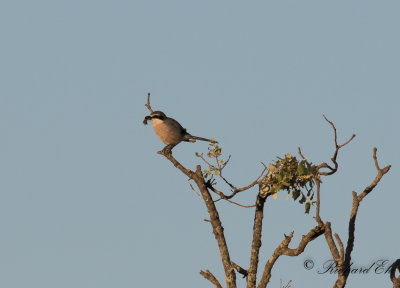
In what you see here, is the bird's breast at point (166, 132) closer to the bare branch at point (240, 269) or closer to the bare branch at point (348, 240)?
the bare branch at point (240, 269)

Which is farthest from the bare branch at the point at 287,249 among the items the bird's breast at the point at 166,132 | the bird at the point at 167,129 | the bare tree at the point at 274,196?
the bird's breast at the point at 166,132

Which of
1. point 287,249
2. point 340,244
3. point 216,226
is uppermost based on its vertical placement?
point 216,226

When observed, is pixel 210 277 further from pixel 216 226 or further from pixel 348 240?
pixel 348 240

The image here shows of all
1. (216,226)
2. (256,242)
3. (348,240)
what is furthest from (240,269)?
(348,240)

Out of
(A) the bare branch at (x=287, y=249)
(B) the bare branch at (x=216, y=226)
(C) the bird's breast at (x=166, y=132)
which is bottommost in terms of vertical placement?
(A) the bare branch at (x=287, y=249)

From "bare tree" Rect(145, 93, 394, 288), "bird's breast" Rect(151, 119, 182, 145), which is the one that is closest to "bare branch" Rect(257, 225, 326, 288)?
"bare tree" Rect(145, 93, 394, 288)

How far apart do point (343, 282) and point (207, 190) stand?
3.15m

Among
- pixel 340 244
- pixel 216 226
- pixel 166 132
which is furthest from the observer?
pixel 166 132

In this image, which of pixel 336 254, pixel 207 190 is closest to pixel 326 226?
pixel 336 254

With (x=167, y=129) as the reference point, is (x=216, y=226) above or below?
below

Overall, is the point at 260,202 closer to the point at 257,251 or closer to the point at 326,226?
the point at 257,251

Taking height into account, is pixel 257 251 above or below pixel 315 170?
below

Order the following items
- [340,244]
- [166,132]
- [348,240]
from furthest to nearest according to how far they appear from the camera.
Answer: [166,132]
[348,240]
[340,244]

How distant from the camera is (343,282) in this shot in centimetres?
1238
